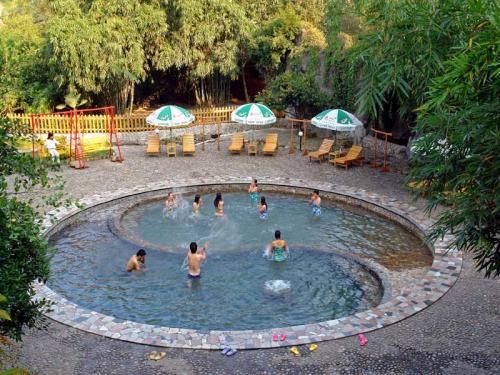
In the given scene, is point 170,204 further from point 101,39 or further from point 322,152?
point 101,39

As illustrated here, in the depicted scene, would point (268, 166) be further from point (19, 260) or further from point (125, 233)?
point (19, 260)

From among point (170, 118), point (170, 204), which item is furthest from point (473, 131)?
point (170, 118)

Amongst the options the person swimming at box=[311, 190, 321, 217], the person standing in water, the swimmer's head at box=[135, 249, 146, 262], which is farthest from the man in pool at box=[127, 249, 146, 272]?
the person swimming at box=[311, 190, 321, 217]

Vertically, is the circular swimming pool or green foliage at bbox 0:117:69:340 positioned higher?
green foliage at bbox 0:117:69:340

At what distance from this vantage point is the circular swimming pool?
1091 cm

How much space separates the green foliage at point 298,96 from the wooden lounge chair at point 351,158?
155 inches

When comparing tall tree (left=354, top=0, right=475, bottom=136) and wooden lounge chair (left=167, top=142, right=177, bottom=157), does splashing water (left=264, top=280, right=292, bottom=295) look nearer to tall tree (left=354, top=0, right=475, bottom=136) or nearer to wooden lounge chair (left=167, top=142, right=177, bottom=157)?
tall tree (left=354, top=0, right=475, bottom=136)

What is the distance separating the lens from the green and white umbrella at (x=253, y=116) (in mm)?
21469

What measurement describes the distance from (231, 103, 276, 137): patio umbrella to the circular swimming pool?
4951 millimetres

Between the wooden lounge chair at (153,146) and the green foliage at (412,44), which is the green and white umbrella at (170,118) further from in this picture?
the green foliage at (412,44)

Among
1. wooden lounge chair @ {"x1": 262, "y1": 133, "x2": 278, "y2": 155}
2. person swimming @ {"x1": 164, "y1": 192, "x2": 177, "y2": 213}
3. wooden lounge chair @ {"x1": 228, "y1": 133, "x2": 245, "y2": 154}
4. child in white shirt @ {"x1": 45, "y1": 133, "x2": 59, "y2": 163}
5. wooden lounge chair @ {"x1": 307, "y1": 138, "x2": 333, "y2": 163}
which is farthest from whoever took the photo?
→ wooden lounge chair @ {"x1": 228, "y1": 133, "x2": 245, "y2": 154}

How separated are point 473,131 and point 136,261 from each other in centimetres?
876

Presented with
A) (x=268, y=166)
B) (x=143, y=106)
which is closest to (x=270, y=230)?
(x=268, y=166)

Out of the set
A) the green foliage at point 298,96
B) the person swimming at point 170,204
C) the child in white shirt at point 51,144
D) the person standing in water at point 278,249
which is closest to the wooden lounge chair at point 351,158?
the green foliage at point 298,96
